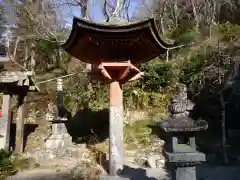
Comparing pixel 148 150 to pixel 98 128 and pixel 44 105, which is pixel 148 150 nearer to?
pixel 98 128

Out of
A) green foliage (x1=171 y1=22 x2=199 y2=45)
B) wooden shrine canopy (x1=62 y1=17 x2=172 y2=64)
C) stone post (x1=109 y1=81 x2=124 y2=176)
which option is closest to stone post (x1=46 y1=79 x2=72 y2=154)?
stone post (x1=109 y1=81 x2=124 y2=176)

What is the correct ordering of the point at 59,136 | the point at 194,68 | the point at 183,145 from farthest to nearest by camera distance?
the point at 194,68
the point at 59,136
the point at 183,145

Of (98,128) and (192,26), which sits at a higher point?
(192,26)

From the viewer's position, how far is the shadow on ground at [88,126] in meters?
12.5

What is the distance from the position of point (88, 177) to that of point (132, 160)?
2.80m

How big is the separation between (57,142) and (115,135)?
4421 mm

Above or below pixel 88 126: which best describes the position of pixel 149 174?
below

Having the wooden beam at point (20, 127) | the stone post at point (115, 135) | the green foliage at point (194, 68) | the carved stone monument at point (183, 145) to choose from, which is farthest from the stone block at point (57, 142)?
the green foliage at point (194, 68)

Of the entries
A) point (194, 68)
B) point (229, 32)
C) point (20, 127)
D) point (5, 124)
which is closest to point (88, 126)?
point (20, 127)

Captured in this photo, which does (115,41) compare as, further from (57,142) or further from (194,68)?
(194,68)

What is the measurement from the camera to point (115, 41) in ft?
21.4

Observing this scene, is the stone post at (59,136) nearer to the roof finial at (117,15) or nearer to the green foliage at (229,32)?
the roof finial at (117,15)

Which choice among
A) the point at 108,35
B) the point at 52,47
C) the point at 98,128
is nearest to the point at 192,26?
the point at 52,47

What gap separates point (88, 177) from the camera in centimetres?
764
